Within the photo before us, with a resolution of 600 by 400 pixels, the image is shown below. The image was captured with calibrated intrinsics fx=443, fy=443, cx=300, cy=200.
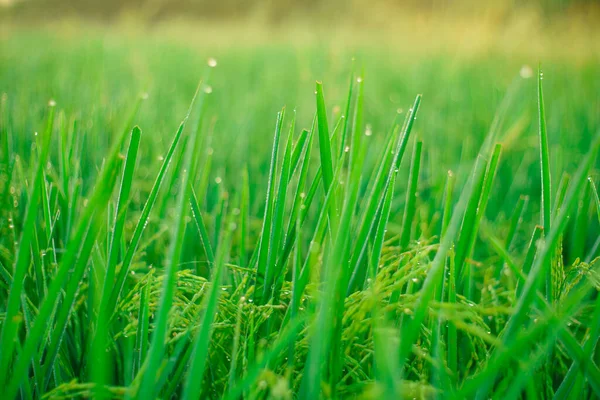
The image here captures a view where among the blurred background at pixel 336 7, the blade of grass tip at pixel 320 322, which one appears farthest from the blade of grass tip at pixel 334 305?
the blurred background at pixel 336 7

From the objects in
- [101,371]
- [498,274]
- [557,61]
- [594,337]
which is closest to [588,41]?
[557,61]

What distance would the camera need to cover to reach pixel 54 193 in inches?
13.8

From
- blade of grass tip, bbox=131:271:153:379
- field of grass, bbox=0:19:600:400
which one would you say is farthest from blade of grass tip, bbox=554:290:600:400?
blade of grass tip, bbox=131:271:153:379

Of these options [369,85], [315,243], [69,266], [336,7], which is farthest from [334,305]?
[336,7]

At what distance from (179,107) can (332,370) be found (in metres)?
1.00

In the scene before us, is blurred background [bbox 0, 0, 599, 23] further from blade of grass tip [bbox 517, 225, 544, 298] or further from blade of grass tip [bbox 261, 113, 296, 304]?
blade of grass tip [bbox 517, 225, 544, 298]

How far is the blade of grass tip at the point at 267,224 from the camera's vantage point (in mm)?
293

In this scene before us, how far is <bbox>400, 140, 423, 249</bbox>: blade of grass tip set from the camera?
0.34 m

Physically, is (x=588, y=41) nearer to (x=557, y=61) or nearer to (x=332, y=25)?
(x=557, y=61)

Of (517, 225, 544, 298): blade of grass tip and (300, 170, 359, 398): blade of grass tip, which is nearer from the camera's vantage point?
(300, 170, 359, 398): blade of grass tip

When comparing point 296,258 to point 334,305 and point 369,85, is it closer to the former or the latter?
point 334,305

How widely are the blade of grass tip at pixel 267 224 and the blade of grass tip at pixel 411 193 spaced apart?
0.11 meters

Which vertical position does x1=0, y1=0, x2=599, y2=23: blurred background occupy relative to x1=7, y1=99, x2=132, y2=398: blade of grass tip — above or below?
above

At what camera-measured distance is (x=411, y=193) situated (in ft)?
1.16
